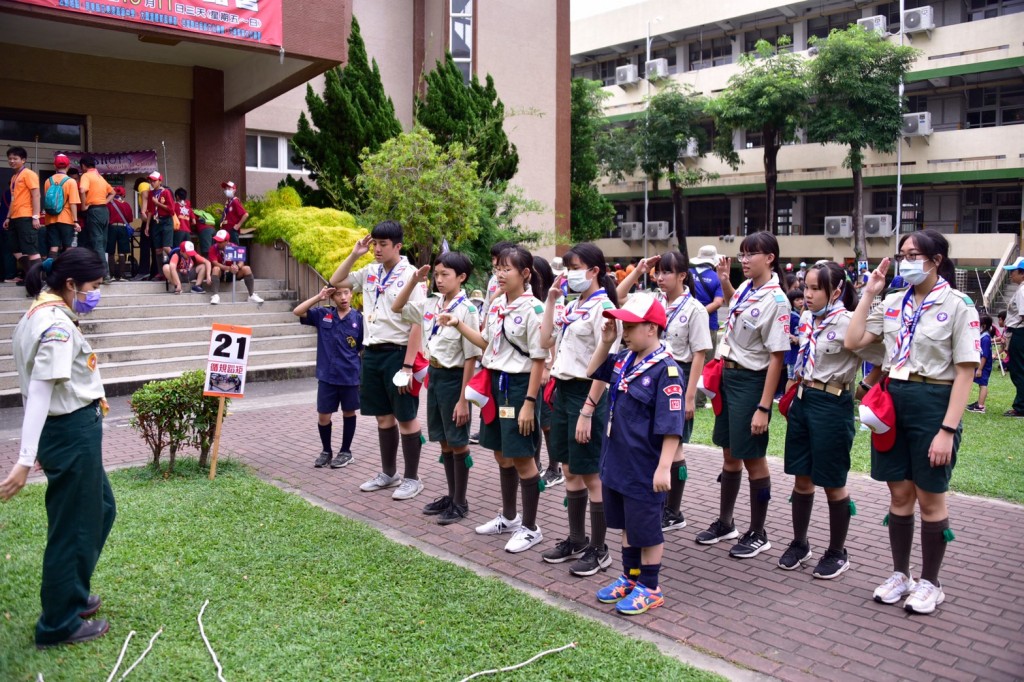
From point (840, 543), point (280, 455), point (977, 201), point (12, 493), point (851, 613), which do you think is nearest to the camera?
point (12, 493)

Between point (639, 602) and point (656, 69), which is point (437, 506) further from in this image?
point (656, 69)

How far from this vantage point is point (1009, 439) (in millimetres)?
9828

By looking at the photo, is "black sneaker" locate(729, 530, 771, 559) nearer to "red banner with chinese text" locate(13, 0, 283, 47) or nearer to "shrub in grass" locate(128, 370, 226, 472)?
"shrub in grass" locate(128, 370, 226, 472)

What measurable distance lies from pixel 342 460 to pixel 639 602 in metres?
4.17

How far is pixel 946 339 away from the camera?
4.69 m

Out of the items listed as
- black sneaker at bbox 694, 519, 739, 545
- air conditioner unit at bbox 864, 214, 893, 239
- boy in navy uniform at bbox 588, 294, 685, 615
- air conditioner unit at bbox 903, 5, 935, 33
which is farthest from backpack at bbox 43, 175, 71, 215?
air conditioner unit at bbox 903, 5, 935, 33

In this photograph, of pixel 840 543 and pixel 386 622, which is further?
pixel 840 543

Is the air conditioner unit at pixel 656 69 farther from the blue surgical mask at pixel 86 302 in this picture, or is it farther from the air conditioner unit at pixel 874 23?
the blue surgical mask at pixel 86 302

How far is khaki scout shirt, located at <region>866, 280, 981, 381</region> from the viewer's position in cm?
462

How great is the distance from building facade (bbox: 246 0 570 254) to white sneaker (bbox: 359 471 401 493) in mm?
15536

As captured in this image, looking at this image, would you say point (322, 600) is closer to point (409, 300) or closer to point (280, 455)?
point (409, 300)

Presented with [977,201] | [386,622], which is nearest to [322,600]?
[386,622]

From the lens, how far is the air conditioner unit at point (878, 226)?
33.9 meters

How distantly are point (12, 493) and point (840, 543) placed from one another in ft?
15.9
